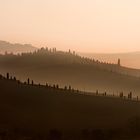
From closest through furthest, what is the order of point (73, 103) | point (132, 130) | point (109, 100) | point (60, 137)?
point (60, 137)
point (132, 130)
point (73, 103)
point (109, 100)

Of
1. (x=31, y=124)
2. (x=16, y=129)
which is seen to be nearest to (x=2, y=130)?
(x=16, y=129)

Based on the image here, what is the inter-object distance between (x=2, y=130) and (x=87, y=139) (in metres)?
14.4

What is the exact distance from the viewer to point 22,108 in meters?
99.8

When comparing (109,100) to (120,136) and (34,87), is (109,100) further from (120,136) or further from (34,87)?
(120,136)

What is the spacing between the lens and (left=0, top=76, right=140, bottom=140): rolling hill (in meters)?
85.8

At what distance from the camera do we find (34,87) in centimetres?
11312

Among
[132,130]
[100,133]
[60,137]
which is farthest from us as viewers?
[132,130]

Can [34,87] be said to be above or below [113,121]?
above

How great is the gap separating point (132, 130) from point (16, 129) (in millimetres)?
23761

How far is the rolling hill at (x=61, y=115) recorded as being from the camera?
85812 millimetres

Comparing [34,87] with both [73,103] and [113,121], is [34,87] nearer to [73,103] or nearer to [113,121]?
[73,103]

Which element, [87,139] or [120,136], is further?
[120,136]

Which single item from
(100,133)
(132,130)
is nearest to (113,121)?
(132,130)

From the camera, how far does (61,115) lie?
101 metres
